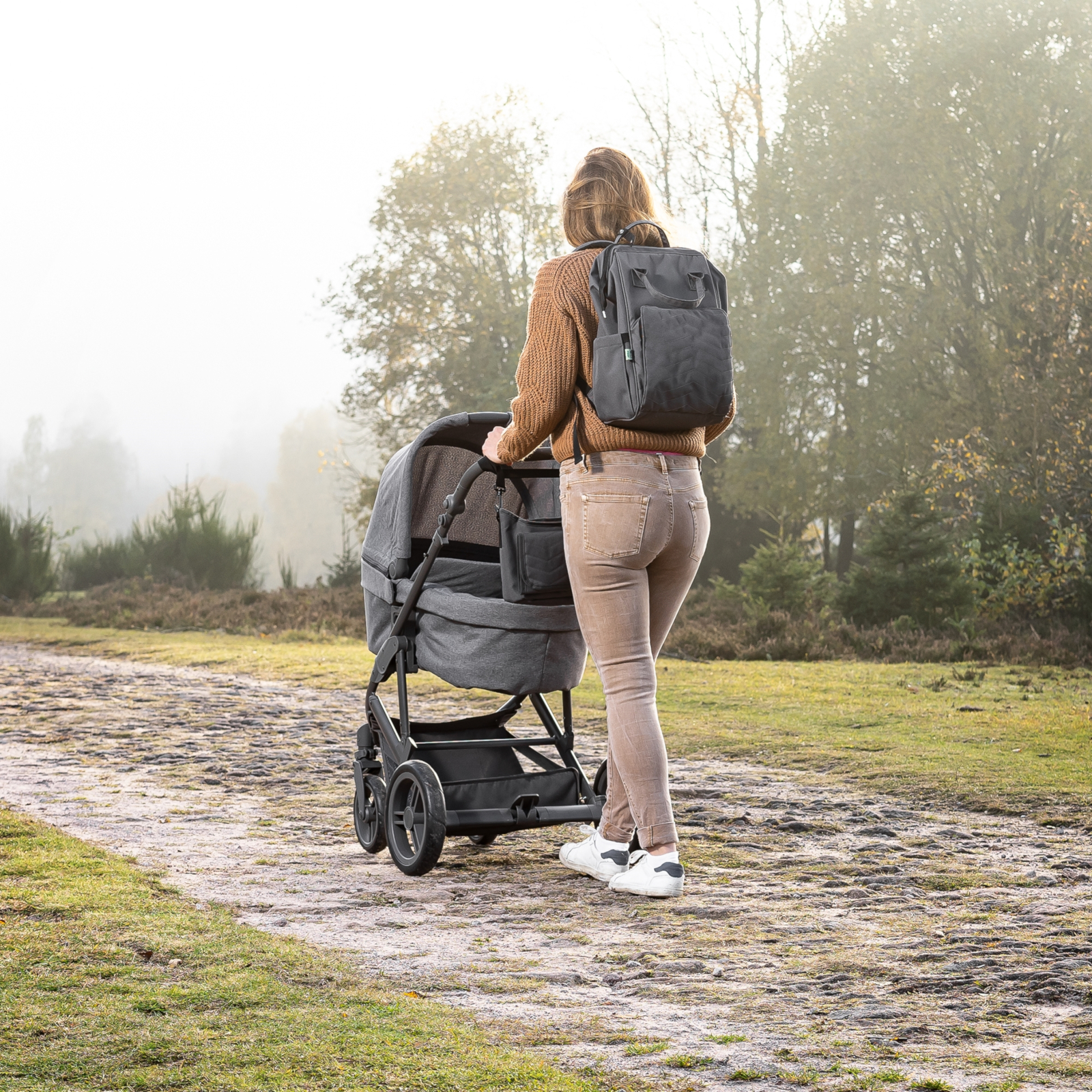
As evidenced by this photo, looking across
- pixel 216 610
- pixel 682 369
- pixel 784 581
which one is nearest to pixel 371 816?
pixel 682 369

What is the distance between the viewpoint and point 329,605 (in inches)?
808

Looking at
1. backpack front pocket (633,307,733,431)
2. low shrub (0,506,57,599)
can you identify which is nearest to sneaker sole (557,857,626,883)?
backpack front pocket (633,307,733,431)

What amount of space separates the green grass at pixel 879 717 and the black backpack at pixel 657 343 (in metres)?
2.87

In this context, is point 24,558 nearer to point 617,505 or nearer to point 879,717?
point 879,717

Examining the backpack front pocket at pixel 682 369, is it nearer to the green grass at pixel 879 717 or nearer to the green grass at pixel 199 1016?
the green grass at pixel 199 1016

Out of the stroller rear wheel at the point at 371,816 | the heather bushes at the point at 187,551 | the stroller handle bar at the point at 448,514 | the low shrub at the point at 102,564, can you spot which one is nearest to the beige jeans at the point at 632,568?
the stroller handle bar at the point at 448,514

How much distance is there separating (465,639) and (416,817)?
0.68m

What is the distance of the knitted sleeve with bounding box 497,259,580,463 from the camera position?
4.13m

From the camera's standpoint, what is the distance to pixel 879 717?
8.80m

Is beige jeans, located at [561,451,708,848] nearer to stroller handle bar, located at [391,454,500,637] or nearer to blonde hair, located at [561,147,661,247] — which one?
stroller handle bar, located at [391,454,500,637]

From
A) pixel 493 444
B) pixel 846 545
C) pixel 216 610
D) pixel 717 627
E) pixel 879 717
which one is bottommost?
pixel 879 717

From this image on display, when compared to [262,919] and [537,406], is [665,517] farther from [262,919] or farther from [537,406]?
[262,919]

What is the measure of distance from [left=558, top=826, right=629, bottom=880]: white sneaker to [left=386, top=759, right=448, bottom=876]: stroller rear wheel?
51cm

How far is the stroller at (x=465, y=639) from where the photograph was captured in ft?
14.9
